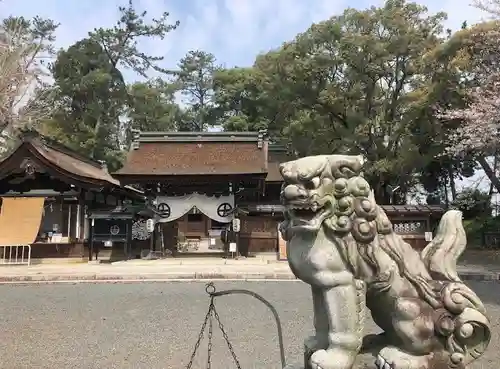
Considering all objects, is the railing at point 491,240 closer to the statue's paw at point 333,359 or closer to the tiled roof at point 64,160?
the tiled roof at point 64,160

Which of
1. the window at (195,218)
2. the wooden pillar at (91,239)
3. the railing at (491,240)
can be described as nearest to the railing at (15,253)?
the wooden pillar at (91,239)

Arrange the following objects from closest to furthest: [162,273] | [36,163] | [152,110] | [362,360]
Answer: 1. [362,360]
2. [162,273]
3. [36,163]
4. [152,110]

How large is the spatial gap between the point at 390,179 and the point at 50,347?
63.3ft

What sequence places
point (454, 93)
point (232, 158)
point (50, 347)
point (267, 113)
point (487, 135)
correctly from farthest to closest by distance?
point (267, 113) < point (232, 158) < point (454, 93) < point (487, 135) < point (50, 347)

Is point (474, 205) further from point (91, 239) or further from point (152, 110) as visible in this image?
point (152, 110)

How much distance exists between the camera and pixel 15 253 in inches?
701

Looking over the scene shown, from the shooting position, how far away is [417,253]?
286cm

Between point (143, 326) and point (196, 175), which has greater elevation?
point (196, 175)

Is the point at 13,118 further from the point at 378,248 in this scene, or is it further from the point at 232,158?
the point at 378,248

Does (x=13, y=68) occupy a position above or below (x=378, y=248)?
above

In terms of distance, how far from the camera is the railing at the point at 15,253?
17.3 m

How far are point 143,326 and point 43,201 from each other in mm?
12627

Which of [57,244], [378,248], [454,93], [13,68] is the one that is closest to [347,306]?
[378,248]

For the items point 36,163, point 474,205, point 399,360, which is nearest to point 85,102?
point 36,163
